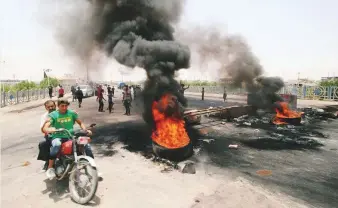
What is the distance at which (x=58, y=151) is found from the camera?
4875 millimetres

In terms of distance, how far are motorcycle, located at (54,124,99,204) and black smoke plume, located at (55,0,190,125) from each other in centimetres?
566

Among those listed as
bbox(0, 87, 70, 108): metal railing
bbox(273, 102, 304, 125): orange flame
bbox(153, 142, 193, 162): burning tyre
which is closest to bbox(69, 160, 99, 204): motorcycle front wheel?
bbox(153, 142, 193, 162): burning tyre

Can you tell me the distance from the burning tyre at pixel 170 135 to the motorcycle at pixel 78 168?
3.18 m

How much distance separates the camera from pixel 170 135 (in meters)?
8.16

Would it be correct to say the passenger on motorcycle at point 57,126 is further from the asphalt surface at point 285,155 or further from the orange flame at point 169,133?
the asphalt surface at point 285,155

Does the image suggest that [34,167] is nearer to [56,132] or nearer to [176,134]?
[56,132]

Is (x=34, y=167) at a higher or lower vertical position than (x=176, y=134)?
lower

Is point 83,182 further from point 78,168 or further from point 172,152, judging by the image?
point 172,152

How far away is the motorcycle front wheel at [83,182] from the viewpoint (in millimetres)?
4387

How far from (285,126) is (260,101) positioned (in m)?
7.02

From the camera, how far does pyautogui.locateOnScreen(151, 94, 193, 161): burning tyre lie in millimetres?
7723

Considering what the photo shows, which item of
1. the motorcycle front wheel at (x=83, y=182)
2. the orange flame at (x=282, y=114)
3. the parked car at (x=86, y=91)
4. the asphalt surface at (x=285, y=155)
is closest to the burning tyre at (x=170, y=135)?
the asphalt surface at (x=285, y=155)

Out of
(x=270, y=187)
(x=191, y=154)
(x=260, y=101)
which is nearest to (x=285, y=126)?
(x=260, y=101)

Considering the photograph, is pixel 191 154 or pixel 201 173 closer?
pixel 201 173
